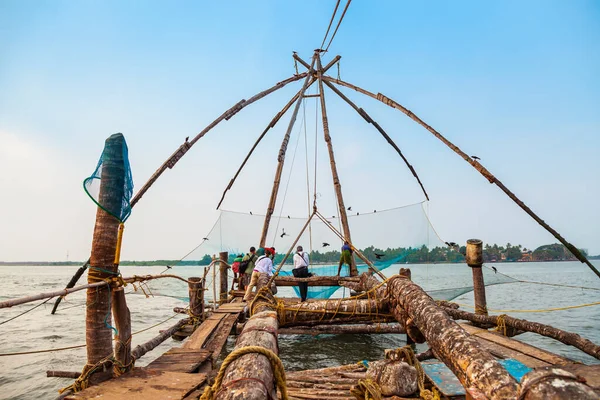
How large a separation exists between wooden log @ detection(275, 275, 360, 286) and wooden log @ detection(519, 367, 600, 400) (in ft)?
28.0

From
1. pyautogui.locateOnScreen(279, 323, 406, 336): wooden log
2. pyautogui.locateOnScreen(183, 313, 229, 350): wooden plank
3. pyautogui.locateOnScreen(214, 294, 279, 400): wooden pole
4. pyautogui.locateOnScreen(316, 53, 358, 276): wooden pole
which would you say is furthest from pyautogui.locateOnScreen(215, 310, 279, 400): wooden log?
pyautogui.locateOnScreen(316, 53, 358, 276): wooden pole

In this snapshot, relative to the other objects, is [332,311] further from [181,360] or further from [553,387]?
[553,387]

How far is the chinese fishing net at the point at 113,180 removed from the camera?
3990mm

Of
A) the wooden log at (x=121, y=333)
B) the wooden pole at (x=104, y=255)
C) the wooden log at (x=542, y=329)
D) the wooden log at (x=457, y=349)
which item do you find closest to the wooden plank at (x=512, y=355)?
the wooden log at (x=542, y=329)

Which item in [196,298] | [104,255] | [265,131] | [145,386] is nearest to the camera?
[145,386]

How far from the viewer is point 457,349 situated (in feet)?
11.1

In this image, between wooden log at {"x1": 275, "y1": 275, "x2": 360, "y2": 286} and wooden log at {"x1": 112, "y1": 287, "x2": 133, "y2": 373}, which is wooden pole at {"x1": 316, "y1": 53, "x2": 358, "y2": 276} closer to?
wooden log at {"x1": 275, "y1": 275, "x2": 360, "y2": 286}

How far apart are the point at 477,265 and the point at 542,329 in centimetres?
242

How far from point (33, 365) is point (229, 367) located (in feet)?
35.8

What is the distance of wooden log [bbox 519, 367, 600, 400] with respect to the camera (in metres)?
1.83

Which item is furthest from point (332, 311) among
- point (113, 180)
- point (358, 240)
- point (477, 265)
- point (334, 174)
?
point (358, 240)

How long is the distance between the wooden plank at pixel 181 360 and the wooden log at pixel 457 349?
130 inches

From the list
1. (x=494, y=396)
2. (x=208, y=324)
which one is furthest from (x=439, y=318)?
(x=208, y=324)

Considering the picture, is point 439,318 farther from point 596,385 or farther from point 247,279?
point 247,279
